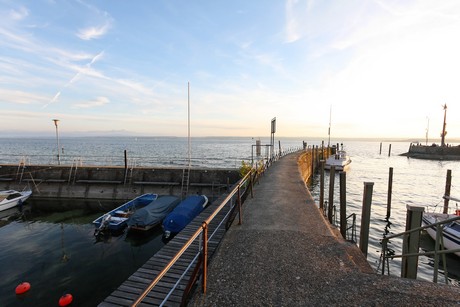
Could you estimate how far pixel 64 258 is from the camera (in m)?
11.4

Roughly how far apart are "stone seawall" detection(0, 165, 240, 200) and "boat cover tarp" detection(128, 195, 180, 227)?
468 centimetres

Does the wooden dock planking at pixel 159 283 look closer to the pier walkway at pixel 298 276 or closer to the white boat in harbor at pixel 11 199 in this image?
the pier walkway at pixel 298 276

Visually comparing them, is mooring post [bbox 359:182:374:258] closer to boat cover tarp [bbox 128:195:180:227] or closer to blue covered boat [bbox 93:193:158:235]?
boat cover tarp [bbox 128:195:180:227]

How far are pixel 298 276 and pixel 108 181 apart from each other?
68.5 feet

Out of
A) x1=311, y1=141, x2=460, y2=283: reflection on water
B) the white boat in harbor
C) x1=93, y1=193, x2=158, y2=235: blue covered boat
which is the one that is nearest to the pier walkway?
x1=311, y1=141, x2=460, y2=283: reflection on water

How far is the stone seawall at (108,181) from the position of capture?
830 inches

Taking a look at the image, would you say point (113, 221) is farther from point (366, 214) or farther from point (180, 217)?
point (366, 214)

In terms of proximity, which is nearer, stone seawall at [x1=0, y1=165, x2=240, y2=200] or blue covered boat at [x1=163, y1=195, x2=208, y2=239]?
blue covered boat at [x1=163, y1=195, x2=208, y2=239]

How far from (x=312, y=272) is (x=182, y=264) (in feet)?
11.4

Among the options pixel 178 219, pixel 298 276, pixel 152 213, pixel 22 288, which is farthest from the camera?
pixel 152 213

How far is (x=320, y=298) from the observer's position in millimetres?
3871

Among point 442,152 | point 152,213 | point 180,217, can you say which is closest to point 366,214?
point 180,217

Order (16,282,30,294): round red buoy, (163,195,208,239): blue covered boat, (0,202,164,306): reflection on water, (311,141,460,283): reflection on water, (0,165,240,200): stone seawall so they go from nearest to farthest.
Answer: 1. (16,282,30,294): round red buoy
2. (0,202,164,306): reflection on water
3. (311,141,460,283): reflection on water
4. (163,195,208,239): blue covered boat
5. (0,165,240,200): stone seawall

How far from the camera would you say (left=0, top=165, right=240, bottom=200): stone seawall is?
21.1 metres
